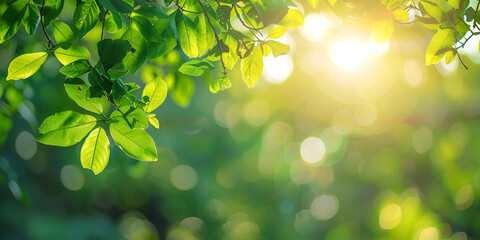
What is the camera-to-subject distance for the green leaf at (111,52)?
722 mm

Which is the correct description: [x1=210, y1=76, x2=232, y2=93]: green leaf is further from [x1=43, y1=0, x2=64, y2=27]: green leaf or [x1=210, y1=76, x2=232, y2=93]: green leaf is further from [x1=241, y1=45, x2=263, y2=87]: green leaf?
[x1=43, y1=0, x2=64, y2=27]: green leaf

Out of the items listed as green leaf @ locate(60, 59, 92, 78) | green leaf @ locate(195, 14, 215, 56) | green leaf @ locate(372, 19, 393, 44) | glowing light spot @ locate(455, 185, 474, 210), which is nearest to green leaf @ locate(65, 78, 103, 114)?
green leaf @ locate(60, 59, 92, 78)

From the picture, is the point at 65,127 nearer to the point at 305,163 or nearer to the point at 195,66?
the point at 195,66

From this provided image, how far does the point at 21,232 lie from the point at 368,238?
6.20m

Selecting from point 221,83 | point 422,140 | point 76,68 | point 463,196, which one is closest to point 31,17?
point 76,68

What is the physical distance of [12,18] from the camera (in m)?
0.76

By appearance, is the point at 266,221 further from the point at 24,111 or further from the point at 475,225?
the point at 24,111

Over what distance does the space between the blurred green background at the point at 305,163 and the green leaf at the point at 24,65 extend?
220 inches

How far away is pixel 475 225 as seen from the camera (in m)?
7.37

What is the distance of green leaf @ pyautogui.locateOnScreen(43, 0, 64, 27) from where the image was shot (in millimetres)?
751

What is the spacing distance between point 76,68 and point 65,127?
0.12 metres

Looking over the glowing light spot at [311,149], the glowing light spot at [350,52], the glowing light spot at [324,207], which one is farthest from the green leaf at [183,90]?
the glowing light spot at [324,207]

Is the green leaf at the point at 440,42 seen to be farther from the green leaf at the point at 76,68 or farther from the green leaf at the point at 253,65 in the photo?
the green leaf at the point at 76,68

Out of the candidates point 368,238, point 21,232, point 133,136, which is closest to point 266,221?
point 368,238
